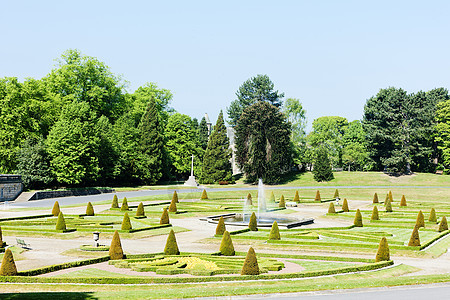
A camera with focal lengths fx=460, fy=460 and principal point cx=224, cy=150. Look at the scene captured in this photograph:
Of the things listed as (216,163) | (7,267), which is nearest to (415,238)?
(7,267)

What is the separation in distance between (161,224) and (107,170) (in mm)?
41290

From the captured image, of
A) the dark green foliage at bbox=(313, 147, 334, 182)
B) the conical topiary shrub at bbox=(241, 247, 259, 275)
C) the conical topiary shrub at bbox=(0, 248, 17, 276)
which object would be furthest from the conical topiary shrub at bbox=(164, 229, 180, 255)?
the dark green foliage at bbox=(313, 147, 334, 182)

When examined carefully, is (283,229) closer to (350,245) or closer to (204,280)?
(350,245)

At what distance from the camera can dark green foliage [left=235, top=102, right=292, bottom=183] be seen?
292 feet

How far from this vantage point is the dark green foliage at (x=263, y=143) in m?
88.9

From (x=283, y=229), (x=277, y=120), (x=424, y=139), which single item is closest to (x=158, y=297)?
(x=283, y=229)

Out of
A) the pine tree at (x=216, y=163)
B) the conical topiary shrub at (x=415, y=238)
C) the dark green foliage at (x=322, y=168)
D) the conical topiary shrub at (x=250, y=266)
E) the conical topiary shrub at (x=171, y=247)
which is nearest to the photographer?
the conical topiary shrub at (x=250, y=266)

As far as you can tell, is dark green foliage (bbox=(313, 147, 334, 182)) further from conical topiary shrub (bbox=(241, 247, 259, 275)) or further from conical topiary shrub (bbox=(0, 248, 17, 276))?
conical topiary shrub (bbox=(0, 248, 17, 276))

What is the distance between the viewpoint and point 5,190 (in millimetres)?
60062

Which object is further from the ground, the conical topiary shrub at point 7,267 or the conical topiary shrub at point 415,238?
the conical topiary shrub at point 7,267

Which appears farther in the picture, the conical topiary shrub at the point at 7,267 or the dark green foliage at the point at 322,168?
the dark green foliage at the point at 322,168

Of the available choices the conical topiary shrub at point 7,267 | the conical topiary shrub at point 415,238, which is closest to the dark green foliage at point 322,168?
the conical topiary shrub at point 415,238

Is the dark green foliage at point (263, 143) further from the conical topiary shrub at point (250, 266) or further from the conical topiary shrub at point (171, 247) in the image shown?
the conical topiary shrub at point (250, 266)

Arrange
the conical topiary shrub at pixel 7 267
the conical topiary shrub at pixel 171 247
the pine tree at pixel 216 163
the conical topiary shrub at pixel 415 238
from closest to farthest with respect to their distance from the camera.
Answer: the conical topiary shrub at pixel 7 267 → the conical topiary shrub at pixel 171 247 → the conical topiary shrub at pixel 415 238 → the pine tree at pixel 216 163
